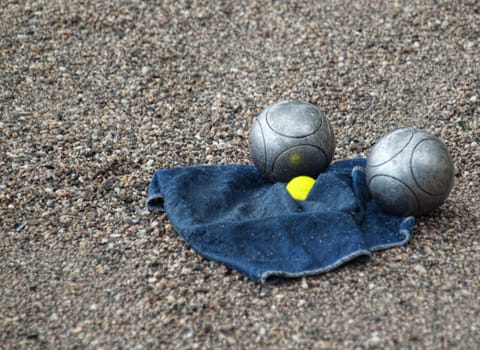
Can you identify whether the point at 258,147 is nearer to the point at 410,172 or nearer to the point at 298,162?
the point at 298,162

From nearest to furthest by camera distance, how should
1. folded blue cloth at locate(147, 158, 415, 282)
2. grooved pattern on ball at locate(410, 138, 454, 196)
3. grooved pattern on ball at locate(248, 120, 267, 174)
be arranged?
folded blue cloth at locate(147, 158, 415, 282)
grooved pattern on ball at locate(410, 138, 454, 196)
grooved pattern on ball at locate(248, 120, 267, 174)

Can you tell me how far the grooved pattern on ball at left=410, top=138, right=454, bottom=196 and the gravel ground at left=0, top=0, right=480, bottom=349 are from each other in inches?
14.3

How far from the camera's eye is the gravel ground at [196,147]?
14.6 feet

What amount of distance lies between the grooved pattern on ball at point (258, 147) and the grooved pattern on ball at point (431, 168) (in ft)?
3.88

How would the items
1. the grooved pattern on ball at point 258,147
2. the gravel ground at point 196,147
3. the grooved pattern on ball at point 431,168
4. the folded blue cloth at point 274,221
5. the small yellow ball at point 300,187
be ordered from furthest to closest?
the grooved pattern on ball at point 258,147 < the small yellow ball at point 300,187 < the grooved pattern on ball at point 431,168 < the folded blue cloth at point 274,221 < the gravel ground at point 196,147

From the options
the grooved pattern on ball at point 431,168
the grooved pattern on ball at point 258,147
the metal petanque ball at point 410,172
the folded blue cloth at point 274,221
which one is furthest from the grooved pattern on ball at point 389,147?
the grooved pattern on ball at point 258,147

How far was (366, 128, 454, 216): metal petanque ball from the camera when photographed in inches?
199

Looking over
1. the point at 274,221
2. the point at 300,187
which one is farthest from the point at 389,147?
the point at 274,221

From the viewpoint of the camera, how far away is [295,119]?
5.57 meters

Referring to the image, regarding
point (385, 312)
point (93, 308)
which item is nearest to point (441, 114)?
point (385, 312)

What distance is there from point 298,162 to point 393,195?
0.84m

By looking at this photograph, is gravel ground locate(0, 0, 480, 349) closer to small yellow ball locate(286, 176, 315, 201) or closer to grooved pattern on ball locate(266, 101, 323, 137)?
small yellow ball locate(286, 176, 315, 201)

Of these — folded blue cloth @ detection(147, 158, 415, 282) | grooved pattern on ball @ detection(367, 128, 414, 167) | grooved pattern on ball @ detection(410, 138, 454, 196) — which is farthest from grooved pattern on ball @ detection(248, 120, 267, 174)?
grooved pattern on ball @ detection(410, 138, 454, 196)

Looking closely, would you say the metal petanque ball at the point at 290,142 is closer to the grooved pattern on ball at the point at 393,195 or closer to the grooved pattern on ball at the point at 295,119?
the grooved pattern on ball at the point at 295,119
